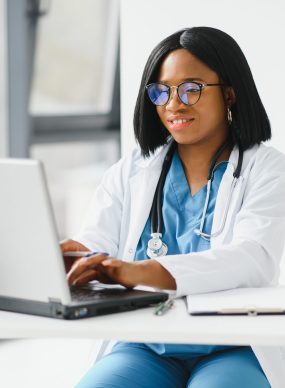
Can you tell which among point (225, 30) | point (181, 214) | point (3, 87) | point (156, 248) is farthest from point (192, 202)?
point (3, 87)

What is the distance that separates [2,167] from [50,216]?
0.12 m

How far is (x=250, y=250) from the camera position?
5.53ft

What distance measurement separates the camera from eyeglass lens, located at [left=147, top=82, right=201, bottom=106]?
186 centimetres

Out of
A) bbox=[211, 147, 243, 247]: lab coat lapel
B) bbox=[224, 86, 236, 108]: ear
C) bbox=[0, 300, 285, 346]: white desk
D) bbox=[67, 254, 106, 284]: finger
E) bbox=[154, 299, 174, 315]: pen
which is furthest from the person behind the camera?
bbox=[224, 86, 236, 108]: ear

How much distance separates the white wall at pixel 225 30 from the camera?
2662mm

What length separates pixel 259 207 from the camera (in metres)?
1.78

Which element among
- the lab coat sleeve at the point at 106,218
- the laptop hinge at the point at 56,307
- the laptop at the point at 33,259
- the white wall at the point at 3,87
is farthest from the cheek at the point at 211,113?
the white wall at the point at 3,87

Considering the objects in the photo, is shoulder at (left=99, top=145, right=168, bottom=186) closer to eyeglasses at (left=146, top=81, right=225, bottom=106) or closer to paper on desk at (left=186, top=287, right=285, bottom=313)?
eyeglasses at (left=146, top=81, right=225, bottom=106)

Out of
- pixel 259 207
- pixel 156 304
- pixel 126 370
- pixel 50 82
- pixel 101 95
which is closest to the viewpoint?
pixel 156 304

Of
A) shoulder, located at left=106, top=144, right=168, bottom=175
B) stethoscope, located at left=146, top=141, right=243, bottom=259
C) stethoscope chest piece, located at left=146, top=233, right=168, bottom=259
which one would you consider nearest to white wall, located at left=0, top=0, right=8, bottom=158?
shoulder, located at left=106, top=144, right=168, bottom=175

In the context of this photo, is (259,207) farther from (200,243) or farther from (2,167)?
(2,167)

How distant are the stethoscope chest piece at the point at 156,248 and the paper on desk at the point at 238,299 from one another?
26cm

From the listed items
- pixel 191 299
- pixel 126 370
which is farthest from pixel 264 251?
pixel 126 370

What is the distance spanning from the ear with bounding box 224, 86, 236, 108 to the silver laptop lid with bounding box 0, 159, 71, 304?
704 millimetres
